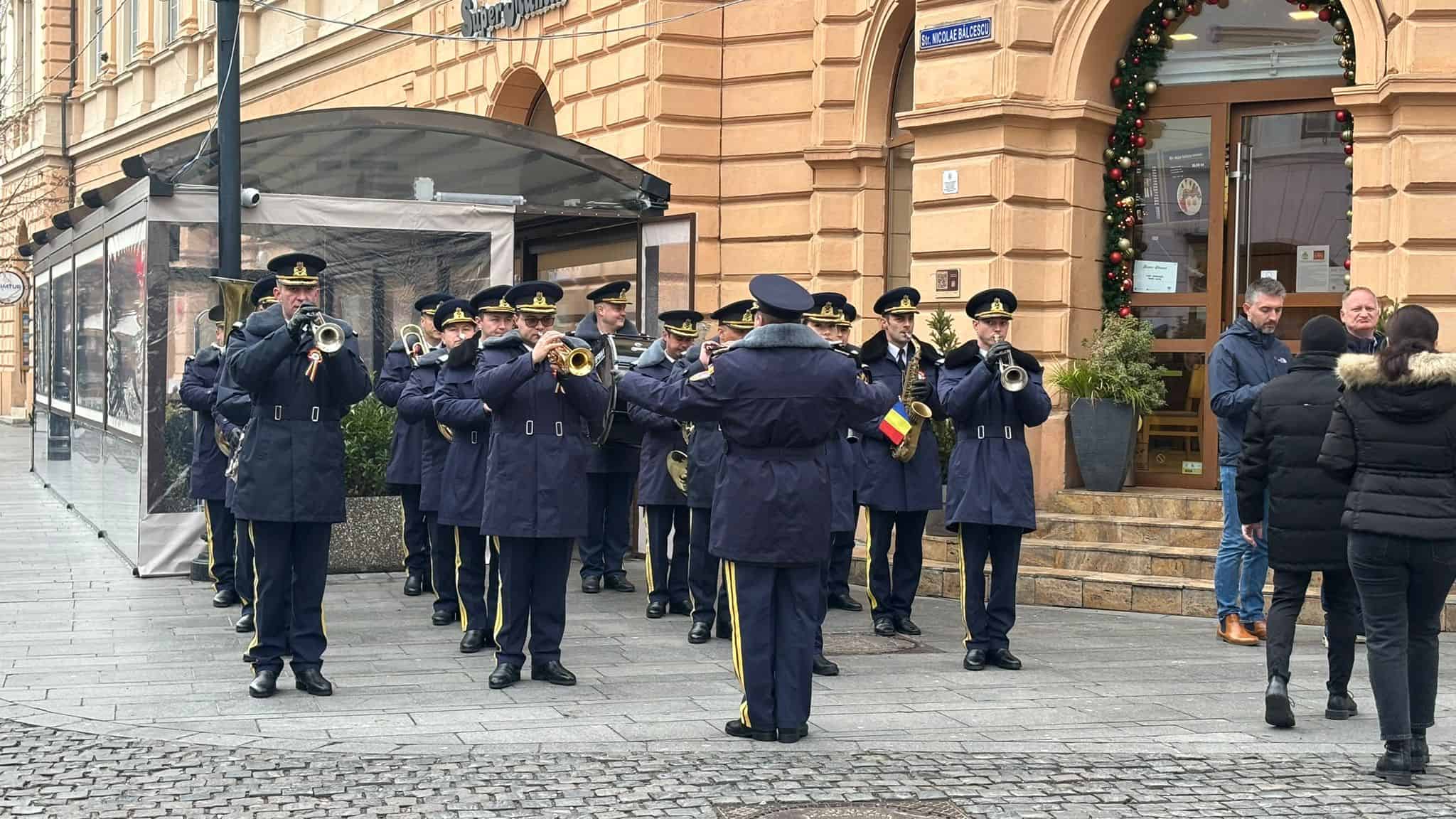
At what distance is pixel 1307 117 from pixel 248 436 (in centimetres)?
798

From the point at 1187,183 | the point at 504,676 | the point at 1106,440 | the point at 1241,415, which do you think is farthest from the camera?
the point at 1187,183

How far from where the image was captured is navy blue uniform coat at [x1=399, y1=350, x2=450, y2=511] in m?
10.8

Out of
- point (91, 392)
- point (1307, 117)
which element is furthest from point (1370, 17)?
point (91, 392)

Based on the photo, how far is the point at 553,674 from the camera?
8.84 meters

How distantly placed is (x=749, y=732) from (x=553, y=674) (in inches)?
60.0

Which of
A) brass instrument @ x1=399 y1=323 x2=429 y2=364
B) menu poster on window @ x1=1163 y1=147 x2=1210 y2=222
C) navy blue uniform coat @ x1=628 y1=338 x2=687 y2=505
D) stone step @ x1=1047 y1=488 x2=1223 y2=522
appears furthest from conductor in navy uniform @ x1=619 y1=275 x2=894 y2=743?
menu poster on window @ x1=1163 y1=147 x2=1210 y2=222

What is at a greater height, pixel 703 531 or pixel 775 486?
pixel 775 486

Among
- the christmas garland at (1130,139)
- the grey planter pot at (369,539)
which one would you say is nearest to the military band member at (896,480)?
the christmas garland at (1130,139)

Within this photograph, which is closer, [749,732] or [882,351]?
[749,732]

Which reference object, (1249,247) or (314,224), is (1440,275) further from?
(314,224)

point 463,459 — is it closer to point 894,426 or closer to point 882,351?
point 894,426

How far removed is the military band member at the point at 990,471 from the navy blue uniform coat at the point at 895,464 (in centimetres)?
78

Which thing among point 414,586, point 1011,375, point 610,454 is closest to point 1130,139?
point 610,454

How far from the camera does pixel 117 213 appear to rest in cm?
1397
